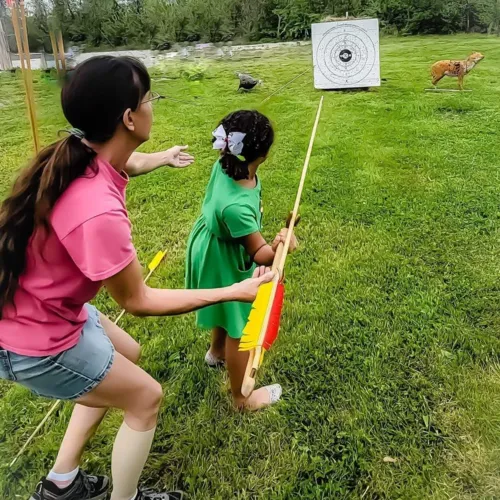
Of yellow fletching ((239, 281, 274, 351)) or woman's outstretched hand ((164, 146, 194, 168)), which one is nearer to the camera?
yellow fletching ((239, 281, 274, 351))

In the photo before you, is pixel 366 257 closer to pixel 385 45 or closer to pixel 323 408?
pixel 323 408

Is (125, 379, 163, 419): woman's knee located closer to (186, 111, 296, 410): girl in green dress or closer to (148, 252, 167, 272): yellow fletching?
(186, 111, 296, 410): girl in green dress

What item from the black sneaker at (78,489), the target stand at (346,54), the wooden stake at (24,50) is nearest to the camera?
the black sneaker at (78,489)

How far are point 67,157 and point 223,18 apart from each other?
52.7 inches

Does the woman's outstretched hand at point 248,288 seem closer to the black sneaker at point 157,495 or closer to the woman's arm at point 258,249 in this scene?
the woman's arm at point 258,249

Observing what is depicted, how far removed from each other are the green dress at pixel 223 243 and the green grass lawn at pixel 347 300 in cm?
30

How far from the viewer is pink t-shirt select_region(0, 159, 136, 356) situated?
888 mm

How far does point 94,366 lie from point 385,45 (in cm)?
224

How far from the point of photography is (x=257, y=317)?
1.15 meters

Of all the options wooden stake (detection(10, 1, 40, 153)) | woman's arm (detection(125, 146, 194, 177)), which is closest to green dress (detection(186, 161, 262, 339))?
woman's arm (detection(125, 146, 194, 177))

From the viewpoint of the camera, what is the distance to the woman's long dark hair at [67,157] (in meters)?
0.91

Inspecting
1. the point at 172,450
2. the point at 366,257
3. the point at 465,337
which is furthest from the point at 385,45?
the point at 172,450

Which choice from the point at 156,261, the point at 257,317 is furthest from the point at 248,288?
the point at 156,261

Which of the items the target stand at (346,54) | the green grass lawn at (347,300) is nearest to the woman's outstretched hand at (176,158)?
the green grass lawn at (347,300)
